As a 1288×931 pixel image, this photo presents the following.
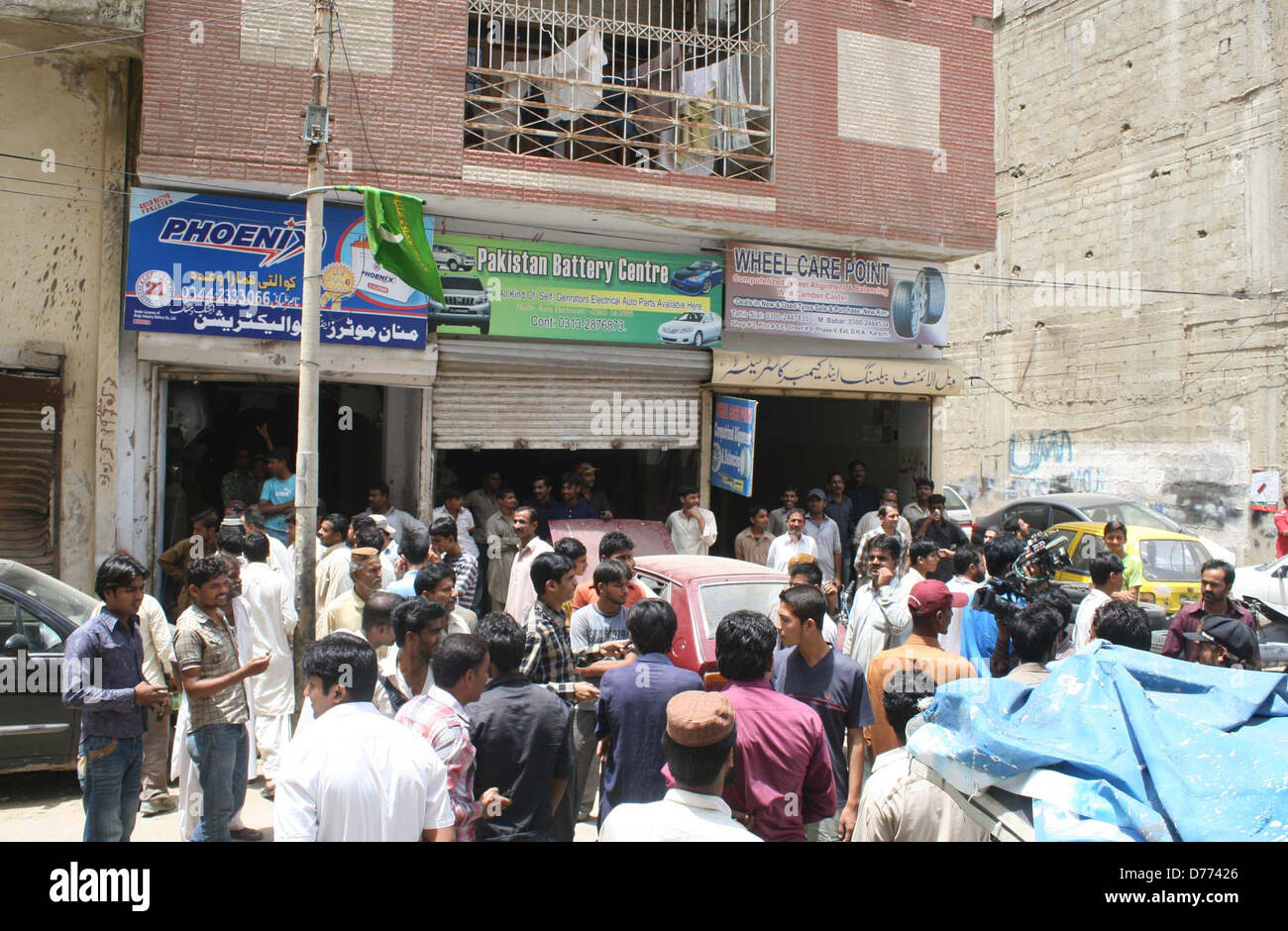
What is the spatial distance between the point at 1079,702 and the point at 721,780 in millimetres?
1198

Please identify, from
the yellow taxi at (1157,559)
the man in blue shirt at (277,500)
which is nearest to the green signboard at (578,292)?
the man in blue shirt at (277,500)

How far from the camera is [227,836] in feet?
16.5

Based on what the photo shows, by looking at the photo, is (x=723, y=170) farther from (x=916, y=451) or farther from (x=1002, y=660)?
(x=1002, y=660)

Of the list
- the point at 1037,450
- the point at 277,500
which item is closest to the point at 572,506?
the point at 277,500

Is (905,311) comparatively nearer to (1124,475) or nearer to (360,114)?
(360,114)

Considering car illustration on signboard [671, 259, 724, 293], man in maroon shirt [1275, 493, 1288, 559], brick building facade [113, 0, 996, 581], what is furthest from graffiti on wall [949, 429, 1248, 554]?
car illustration on signboard [671, 259, 724, 293]

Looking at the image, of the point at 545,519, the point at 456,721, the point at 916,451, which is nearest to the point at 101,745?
the point at 456,721

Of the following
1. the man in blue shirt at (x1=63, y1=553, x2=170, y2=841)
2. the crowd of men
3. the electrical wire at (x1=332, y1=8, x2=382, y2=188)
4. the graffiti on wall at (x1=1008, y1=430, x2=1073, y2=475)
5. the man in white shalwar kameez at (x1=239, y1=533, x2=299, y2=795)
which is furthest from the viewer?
the graffiti on wall at (x1=1008, y1=430, x2=1073, y2=475)

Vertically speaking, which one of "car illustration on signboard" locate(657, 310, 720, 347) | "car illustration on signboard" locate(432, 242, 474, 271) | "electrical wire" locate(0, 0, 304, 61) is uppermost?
"electrical wire" locate(0, 0, 304, 61)

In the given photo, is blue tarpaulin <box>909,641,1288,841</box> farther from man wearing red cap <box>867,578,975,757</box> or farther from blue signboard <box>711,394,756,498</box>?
blue signboard <box>711,394,756,498</box>

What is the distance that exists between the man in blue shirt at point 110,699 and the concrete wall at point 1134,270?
64.8 feet

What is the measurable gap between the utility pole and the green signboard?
2.80m

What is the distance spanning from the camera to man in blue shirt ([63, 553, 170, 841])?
4543 millimetres

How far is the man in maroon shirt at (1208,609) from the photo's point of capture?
6195 mm
